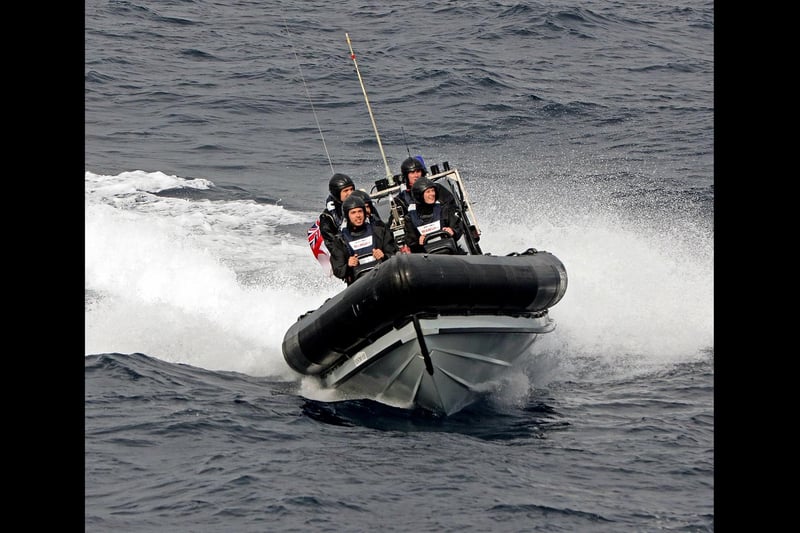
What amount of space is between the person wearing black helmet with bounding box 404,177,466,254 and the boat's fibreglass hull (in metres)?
0.63

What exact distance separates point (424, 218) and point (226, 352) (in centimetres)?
240

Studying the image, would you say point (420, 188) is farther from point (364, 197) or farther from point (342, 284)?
point (342, 284)

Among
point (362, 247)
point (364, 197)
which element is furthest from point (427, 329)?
point (364, 197)

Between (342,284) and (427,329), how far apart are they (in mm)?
4148

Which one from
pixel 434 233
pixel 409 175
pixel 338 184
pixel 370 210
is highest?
pixel 409 175

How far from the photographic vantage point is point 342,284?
476 inches

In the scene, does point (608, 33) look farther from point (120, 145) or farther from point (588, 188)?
point (120, 145)

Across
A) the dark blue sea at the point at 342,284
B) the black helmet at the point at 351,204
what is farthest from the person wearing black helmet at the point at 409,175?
the dark blue sea at the point at 342,284

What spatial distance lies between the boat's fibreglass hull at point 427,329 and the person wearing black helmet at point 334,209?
2.57 feet

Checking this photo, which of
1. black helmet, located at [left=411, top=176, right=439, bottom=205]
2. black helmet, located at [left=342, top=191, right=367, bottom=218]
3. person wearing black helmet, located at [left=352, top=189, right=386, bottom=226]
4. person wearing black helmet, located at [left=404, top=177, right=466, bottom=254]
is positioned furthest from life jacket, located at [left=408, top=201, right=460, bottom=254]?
black helmet, located at [left=342, top=191, right=367, bottom=218]

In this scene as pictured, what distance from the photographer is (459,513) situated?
20.2 ft

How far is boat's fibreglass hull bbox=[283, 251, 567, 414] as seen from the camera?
26.2 ft

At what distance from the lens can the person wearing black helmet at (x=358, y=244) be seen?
8.96 meters
